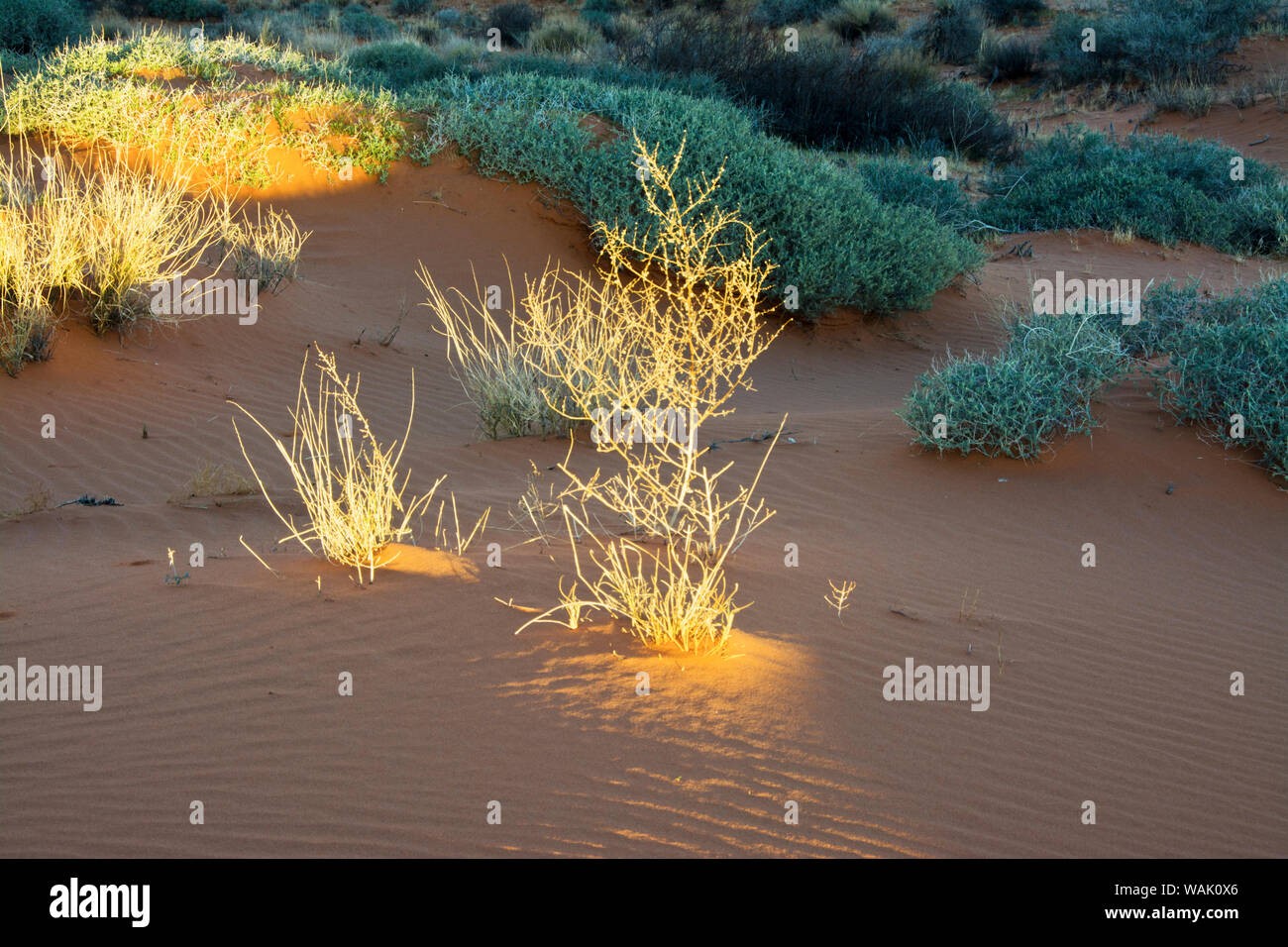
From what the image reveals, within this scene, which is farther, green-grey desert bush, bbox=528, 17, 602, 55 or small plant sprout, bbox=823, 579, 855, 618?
green-grey desert bush, bbox=528, 17, 602, 55

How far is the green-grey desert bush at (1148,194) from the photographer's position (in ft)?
45.2

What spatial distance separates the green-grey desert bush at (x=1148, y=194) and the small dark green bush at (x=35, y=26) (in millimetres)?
14887

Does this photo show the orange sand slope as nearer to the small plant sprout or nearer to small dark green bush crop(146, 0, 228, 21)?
the small plant sprout

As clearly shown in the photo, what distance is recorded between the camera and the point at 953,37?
83.8 feet

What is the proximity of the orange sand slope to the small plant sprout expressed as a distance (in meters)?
0.07

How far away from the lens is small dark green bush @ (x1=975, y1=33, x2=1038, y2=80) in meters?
24.0

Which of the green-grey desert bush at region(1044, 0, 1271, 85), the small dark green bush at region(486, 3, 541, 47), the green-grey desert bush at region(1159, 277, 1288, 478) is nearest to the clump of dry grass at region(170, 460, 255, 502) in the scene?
the green-grey desert bush at region(1159, 277, 1288, 478)

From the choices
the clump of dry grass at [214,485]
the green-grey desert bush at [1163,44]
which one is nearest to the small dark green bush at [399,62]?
the clump of dry grass at [214,485]

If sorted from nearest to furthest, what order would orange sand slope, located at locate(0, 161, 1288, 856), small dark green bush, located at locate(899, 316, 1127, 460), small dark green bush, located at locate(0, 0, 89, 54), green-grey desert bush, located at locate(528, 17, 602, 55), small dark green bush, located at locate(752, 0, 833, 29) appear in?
orange sand slope, located at locate(0, 161, 1288, 856) → small dark green bush, located at locate(899, 316, 1127, 460) → small dark green bush, located at locate(0, 0, 89, 54) → green-grey desert bush, located at locate(528, 17, 602, 55) → small dark green bush, located at locate(752, 0, 833, 29)

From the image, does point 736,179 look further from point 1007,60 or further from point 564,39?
point 1007,60

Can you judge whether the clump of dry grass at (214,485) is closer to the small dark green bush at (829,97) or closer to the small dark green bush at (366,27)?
the small dark green bush at (829,97)

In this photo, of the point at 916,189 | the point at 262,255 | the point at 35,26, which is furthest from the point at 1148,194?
the point at 35,26
